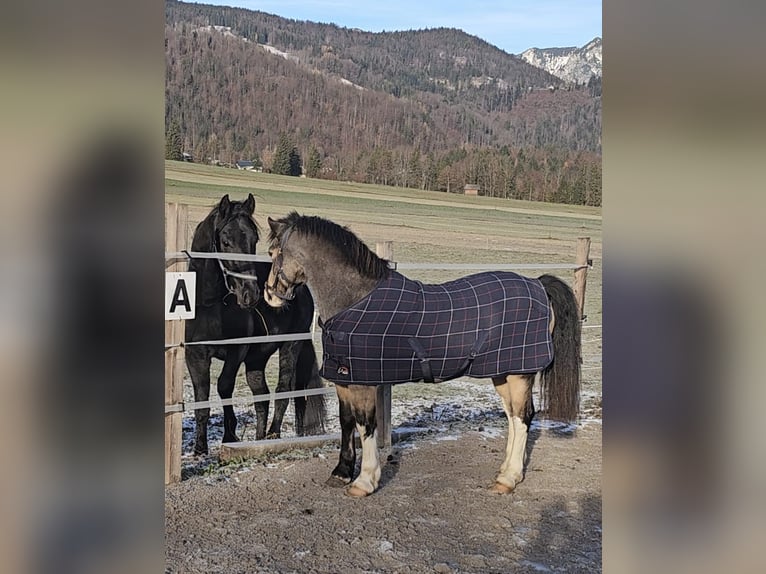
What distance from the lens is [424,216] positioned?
720 cm

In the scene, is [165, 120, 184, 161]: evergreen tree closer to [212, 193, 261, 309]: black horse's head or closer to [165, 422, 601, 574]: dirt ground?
[212, 193, 261, 309]: black horse's head

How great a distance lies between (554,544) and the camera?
2193mm

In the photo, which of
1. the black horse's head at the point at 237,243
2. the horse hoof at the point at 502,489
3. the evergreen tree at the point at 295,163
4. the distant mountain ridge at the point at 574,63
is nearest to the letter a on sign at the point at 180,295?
the black horse's head at the point at 237,243

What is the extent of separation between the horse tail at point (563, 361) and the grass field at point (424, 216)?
3134mm

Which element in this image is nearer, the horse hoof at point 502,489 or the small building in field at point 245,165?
the horse hoof at point 502,489

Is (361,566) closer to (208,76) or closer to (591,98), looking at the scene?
(208,76)

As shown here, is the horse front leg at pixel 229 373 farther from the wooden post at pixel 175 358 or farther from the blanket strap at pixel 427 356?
the blanket strap at pixel 427 356

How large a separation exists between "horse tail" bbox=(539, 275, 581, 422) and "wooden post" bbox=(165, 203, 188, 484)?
1.35 metres

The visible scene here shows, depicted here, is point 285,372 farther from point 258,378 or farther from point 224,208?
point 224,208

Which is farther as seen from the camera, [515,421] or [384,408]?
[384,408]

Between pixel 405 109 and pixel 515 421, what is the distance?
521 cm

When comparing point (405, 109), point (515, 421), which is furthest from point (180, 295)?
point (405, 109)

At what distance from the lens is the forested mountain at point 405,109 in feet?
22.2

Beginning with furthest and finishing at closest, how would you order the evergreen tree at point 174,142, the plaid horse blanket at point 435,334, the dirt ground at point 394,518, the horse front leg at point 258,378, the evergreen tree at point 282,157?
1. the evergreen tree at point 282,157
2. the evergreen tree at point 174,142
3. the horse front leg at point 258,378
4. the plaid horse blanket at point 435,334
5. the dirt ground at point 394,518
